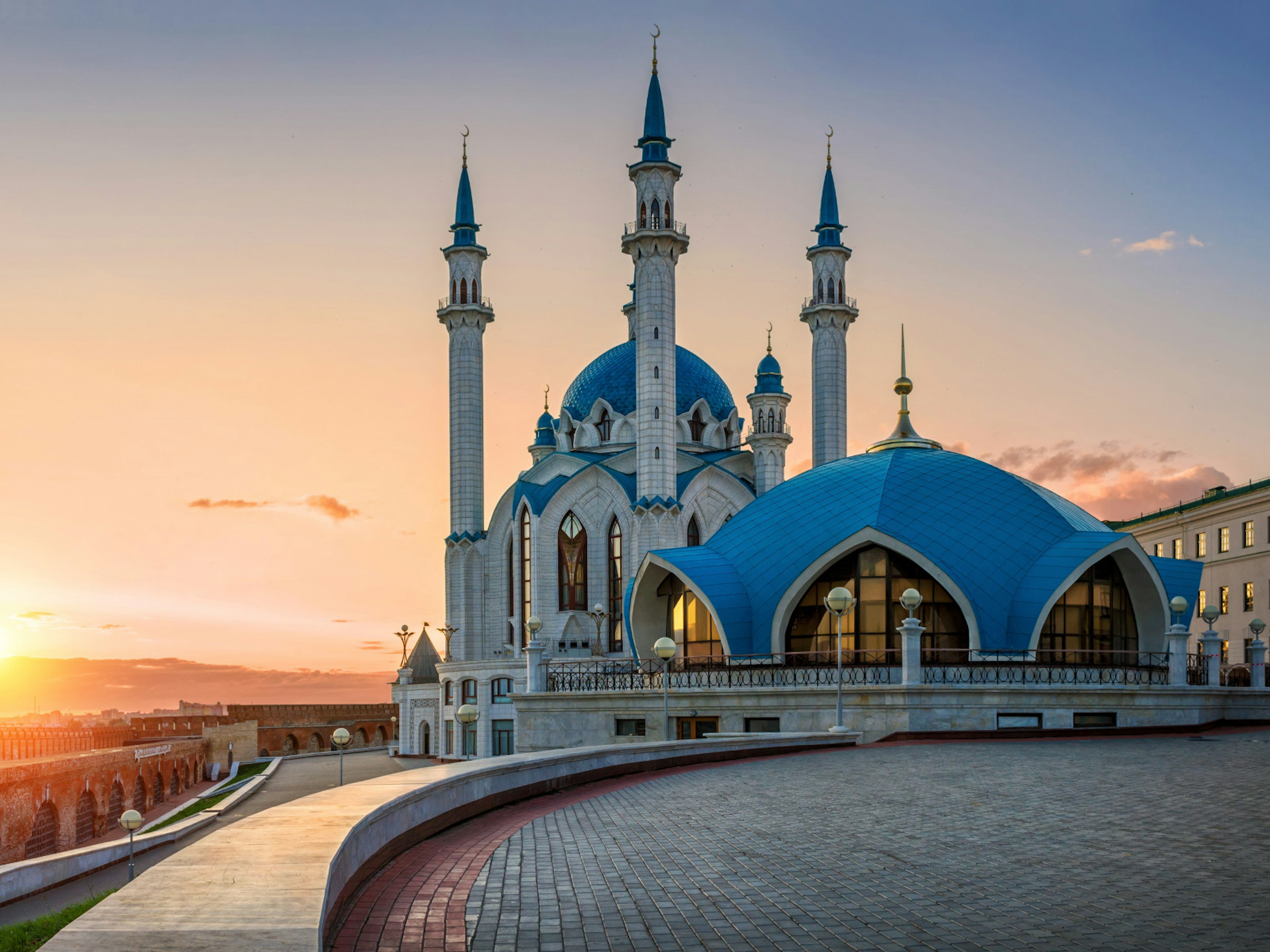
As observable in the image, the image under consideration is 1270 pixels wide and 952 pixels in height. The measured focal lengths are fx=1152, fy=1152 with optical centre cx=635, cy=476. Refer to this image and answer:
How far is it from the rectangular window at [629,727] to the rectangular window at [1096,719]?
990cm

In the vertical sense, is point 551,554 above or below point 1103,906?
above

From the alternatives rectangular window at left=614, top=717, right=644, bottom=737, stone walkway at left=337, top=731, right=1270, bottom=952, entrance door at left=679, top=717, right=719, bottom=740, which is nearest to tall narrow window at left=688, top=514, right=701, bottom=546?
rectangular window at left=614, top=717, right=644, bottom=737

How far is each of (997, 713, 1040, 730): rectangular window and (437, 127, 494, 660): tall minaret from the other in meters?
37.0

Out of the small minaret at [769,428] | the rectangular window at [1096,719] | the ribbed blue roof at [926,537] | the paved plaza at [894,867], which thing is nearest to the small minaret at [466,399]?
the small minaret at [769,428]

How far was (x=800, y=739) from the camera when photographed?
20.6 m

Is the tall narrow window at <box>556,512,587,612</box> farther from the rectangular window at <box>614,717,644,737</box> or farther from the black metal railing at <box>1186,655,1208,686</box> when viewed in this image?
the black metal railing at <box>1186,655,1208,686</box>

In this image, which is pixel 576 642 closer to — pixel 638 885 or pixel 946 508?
pixel 946 508

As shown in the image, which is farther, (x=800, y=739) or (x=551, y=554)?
(x=551, y=554)

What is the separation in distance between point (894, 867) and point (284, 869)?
15.3ft

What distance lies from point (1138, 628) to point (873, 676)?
13939 mm

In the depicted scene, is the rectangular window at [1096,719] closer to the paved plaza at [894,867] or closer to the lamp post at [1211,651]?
the lamp post at [1211,651]

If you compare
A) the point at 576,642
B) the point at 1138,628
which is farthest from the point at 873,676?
the point at 576,642

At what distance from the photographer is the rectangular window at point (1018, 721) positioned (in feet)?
80.9

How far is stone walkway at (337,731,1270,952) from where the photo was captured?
6.79 m
